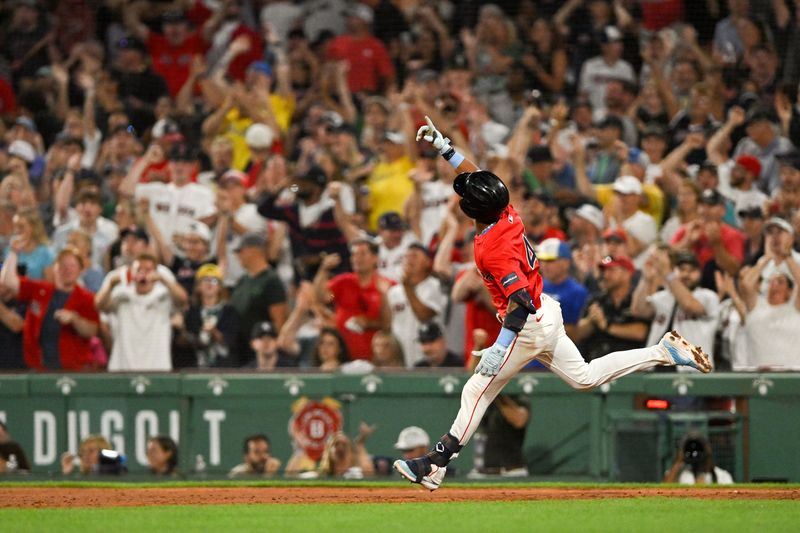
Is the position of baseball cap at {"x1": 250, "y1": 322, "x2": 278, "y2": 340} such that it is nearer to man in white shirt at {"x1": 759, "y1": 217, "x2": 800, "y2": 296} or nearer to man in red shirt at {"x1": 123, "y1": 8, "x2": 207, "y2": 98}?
man in white shirt at {"x1": 759, "y1": 217, "x2": 800, "y2": 296}

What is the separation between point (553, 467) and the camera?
35.4 ft

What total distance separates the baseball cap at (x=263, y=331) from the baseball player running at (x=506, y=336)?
377 cm

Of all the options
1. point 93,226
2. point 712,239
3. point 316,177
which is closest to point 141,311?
point 93,226

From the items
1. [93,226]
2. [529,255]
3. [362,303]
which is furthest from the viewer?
[93,226]

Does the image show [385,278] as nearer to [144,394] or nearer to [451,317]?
[451,317]

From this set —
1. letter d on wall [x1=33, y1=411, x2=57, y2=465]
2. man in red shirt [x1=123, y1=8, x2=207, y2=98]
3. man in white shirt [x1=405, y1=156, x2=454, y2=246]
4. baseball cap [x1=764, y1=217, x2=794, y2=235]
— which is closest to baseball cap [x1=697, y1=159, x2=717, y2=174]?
baseball cap [x1=764, y1=217, x2=794, y2=235]

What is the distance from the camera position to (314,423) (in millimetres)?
11117

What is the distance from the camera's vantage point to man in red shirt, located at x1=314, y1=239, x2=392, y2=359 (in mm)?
11633

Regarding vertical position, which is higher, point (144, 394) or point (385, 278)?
point (385, 278)

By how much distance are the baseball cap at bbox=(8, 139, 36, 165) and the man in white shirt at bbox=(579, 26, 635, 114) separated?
17.9ft

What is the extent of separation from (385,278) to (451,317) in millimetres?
666

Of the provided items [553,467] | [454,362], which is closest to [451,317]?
[454,362]

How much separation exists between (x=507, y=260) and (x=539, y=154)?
5.14 m

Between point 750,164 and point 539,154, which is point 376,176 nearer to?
point 539,154
